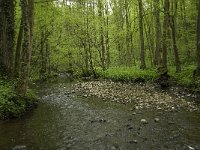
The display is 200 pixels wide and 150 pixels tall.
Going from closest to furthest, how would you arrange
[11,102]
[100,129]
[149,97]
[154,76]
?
1. [100,129]
2. [11,102]
3. [149,97]
4. [154,76]

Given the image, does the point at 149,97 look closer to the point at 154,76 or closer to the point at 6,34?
the point at 154,76

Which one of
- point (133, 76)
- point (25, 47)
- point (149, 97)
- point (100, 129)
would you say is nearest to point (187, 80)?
point (149, 97)

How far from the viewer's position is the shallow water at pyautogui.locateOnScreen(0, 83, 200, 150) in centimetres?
870

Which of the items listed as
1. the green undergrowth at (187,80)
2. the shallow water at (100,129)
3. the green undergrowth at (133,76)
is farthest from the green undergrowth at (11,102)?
the green undergrowth at (133,76)

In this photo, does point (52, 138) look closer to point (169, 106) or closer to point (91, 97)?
point (169, 106)

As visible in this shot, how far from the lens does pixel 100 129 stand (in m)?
10.3

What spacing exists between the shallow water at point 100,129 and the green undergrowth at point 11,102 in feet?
1.39

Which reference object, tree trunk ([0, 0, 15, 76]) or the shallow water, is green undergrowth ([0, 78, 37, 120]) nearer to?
the shallow water

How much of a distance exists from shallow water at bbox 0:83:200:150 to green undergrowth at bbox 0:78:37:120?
16.6 inches

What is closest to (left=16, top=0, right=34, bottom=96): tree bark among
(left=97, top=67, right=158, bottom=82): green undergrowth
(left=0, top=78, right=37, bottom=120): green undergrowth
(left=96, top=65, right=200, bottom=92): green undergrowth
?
(left=0, top=78, right=37, bottom=120): green undergrowth

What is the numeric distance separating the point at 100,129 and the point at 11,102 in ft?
14.3

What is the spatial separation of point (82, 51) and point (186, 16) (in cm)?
1449

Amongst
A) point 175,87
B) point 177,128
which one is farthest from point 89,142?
point 175,87

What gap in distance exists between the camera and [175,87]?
19062mm
